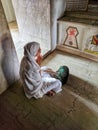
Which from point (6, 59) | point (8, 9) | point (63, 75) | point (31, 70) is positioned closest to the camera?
point (31, 70)

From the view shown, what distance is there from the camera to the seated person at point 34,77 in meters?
1.35

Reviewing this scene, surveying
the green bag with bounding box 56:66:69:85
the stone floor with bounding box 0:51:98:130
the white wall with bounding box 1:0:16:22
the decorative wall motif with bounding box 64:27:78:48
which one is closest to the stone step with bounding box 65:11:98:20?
the decorative wall motif with bounding box 64:27:78:48

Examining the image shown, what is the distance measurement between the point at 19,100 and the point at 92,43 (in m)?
1.69

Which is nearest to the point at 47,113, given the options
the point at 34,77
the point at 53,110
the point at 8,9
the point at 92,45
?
the point at 53,110

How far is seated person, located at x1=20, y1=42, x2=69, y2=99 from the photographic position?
135 cm

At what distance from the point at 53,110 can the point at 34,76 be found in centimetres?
54

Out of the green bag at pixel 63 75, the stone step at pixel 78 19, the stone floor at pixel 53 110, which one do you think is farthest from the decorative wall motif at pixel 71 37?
the stone floor at pixel 53 110

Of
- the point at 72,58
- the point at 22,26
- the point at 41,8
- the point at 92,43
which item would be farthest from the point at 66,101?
the point at 22,26

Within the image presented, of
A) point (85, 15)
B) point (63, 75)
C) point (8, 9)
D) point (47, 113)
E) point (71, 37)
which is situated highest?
point (85, 15)

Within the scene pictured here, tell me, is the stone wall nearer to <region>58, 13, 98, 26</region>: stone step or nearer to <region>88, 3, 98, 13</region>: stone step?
<region>58, 13, 98, 26</region>: stone step

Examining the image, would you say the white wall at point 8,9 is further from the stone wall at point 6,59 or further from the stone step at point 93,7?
the stone wall at point 6,59

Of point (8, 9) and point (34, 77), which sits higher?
point (8, 9)

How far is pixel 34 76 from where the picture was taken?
4.86 ft

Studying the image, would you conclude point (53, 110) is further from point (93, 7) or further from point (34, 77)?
point (93, 7)
